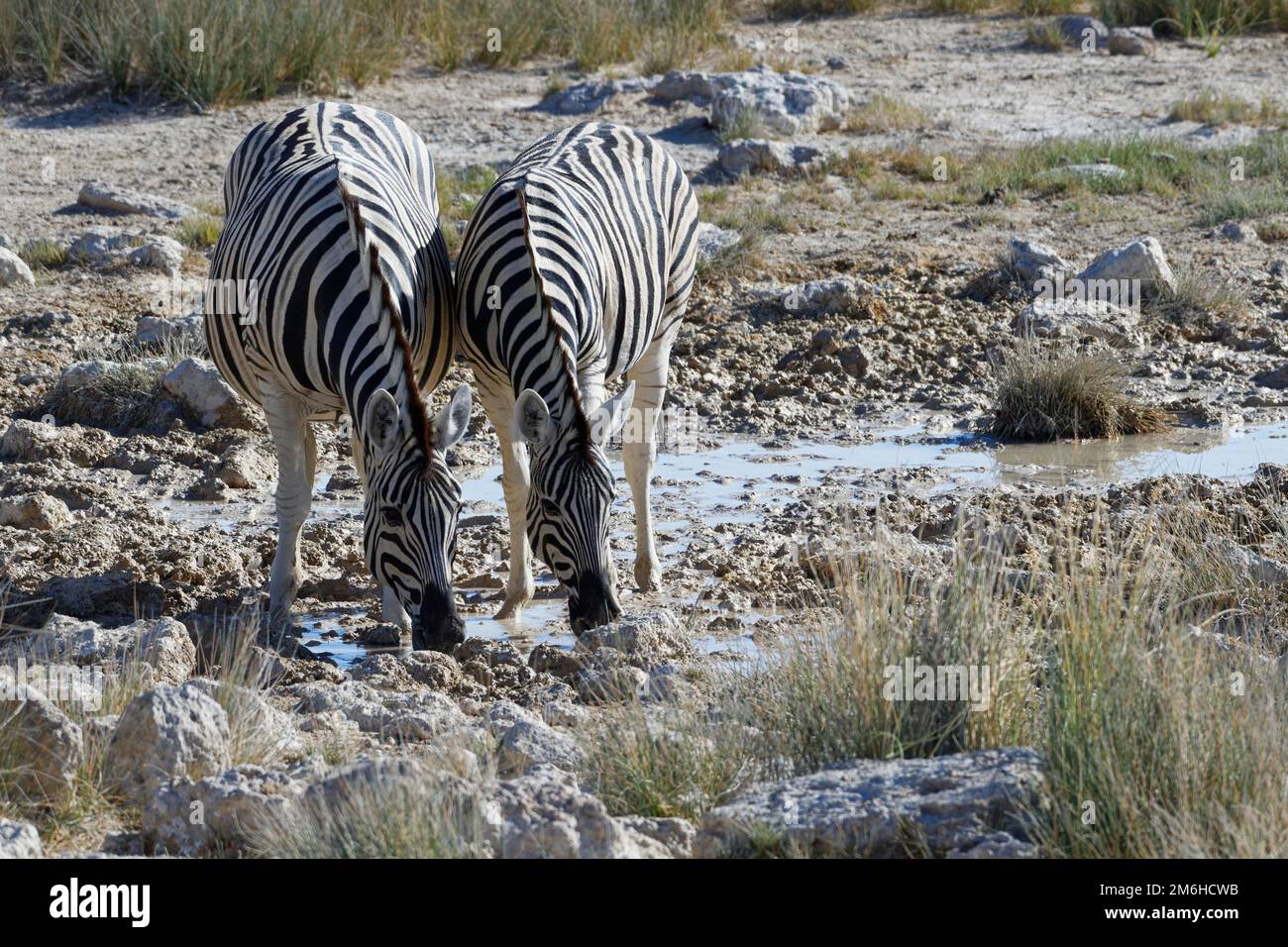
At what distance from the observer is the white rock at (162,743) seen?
14.5 ft

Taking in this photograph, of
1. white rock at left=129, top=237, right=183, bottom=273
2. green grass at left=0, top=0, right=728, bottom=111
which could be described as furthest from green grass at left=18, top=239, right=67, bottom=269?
green grass at left=0, top=0, right=728, bottom=111

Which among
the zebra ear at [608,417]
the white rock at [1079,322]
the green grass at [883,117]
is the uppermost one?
the green grass at [883,117]

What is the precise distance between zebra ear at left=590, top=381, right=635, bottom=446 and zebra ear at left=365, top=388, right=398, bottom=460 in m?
0.70

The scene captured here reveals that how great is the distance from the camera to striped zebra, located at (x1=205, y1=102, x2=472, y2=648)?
5.45 meters

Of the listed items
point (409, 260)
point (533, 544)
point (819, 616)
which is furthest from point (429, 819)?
point (409, 260)

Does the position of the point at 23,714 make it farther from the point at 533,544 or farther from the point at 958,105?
the point at 958,105

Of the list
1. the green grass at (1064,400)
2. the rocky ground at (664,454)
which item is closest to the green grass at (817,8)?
the rocky ground at (664,454)

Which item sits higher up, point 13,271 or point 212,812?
point 13,271

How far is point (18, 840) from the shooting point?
3.85 meters

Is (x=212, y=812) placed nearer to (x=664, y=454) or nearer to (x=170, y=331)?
(x=664, y=454)

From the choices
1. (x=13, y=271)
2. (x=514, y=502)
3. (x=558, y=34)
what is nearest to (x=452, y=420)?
(x=514, y=502)

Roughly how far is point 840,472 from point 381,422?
143 inches

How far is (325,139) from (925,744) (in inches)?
157

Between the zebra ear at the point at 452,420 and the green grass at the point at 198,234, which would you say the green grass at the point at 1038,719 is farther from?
the green grass at the point at 198,234
